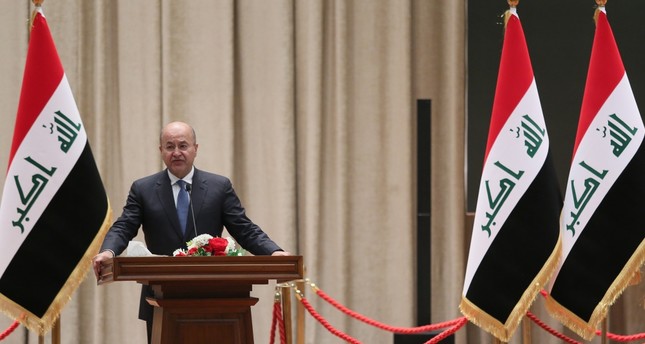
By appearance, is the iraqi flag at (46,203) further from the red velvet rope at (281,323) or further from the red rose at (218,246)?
the red velvet rope at (281,323)

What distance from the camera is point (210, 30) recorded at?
27.5 ft

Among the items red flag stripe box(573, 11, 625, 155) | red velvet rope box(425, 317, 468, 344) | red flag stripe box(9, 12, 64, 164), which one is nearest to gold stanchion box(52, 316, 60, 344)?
red flag stripe box(9, 12, 64, 164)

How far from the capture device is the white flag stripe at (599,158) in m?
6.33

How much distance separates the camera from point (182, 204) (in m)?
5.92

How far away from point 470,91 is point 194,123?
225 centimetres

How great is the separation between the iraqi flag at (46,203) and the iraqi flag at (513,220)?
2.18 metres

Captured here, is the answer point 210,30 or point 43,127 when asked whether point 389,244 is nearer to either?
point 210,30

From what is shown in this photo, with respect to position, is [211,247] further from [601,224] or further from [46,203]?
[601,224]

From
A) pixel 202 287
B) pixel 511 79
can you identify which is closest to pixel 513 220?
pixel 511 79

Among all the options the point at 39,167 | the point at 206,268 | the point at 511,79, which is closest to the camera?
the point at 206,268

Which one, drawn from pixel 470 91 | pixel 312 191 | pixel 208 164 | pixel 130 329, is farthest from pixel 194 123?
pixel 470 91

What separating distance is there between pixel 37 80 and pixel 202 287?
1.75 m

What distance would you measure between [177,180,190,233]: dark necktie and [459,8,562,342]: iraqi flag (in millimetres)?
1696

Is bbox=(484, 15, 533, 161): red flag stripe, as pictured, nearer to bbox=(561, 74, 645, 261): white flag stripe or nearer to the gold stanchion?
bbox=(561, 74, 645, 261): white flag stripe
